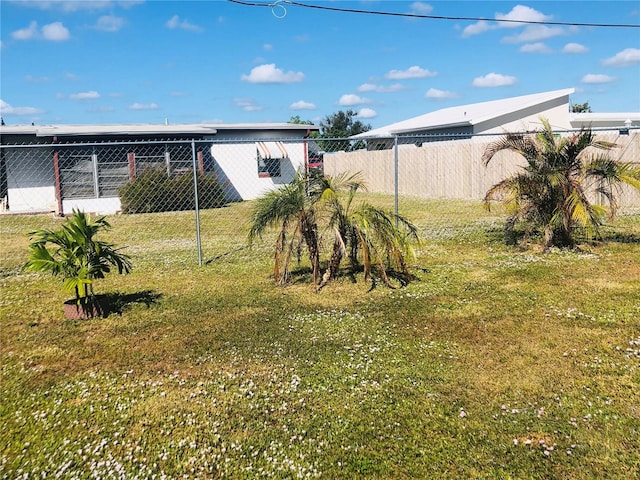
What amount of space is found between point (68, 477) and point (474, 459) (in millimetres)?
2109

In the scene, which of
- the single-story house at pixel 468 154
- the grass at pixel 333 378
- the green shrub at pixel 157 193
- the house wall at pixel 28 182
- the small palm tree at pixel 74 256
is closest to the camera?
the grass at pixel 333 378

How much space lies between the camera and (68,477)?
109 inches

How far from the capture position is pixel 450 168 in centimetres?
1798

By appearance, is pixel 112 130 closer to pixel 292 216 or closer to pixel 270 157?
pixel 270 157

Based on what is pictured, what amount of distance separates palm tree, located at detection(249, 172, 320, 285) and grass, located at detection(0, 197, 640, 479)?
574 millimetres

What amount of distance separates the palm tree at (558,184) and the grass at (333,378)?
1.00m

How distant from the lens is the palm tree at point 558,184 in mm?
7555

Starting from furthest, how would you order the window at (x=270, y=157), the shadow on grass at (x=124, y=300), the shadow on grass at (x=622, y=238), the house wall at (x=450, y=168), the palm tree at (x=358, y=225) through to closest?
the window at (x=270, y=157), the house wall at (x=450, y=168), the shadow on grass at (x=622, y=238), the palm tree at (x=358, y=225), the shadow on grass at (x=124, y=300)

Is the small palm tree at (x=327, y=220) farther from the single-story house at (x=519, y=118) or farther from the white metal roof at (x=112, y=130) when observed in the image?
the single-story house at (x=519, y=118)

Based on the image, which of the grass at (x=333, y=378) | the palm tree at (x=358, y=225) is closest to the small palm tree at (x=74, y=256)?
the grass at (x=333, y=378)

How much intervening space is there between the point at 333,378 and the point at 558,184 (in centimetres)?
532

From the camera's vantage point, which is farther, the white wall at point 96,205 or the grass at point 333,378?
the white wall at point 96,205

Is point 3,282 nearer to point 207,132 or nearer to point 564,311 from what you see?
point 564,311

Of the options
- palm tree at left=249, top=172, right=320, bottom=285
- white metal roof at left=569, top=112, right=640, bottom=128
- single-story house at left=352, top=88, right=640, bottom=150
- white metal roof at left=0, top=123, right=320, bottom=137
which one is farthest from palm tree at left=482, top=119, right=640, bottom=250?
white metal roof at left=569, top=112, right=640, bottom=128
